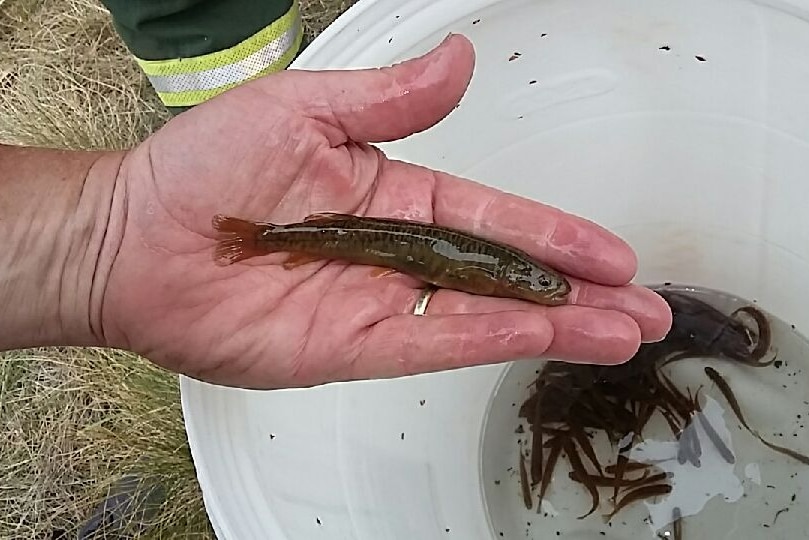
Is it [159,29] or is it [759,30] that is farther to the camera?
[159,29]

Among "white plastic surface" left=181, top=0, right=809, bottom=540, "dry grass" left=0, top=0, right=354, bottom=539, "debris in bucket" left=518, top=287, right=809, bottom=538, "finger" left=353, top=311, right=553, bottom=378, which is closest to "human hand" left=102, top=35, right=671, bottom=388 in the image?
"finger" left=353, top=311, right=553, bottom=378

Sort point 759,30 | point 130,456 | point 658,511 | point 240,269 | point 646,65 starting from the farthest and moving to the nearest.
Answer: point 130,456
point 658,511
point 646,65
point 759,30
point 240,269

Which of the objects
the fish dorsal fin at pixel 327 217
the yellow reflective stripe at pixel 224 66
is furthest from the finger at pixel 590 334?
the yellow reflective stripe at pixel 224 66

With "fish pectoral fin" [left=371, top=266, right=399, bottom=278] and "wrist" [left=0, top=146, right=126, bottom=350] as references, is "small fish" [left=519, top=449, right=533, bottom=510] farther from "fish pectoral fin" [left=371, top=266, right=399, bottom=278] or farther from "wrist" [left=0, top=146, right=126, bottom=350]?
"wrist" [left=0, top=146, right=126, bottom=350]

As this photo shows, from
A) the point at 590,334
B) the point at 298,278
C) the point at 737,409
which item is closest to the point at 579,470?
the point at 737,409

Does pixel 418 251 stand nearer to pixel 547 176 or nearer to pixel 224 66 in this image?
pixel 547 176

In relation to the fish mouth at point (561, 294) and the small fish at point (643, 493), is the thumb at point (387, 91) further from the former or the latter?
the small fish at point (643, 493)

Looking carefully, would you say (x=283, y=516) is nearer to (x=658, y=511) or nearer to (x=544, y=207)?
(x=544, y=207)

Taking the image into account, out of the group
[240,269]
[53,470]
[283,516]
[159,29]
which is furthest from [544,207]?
[53,470]
